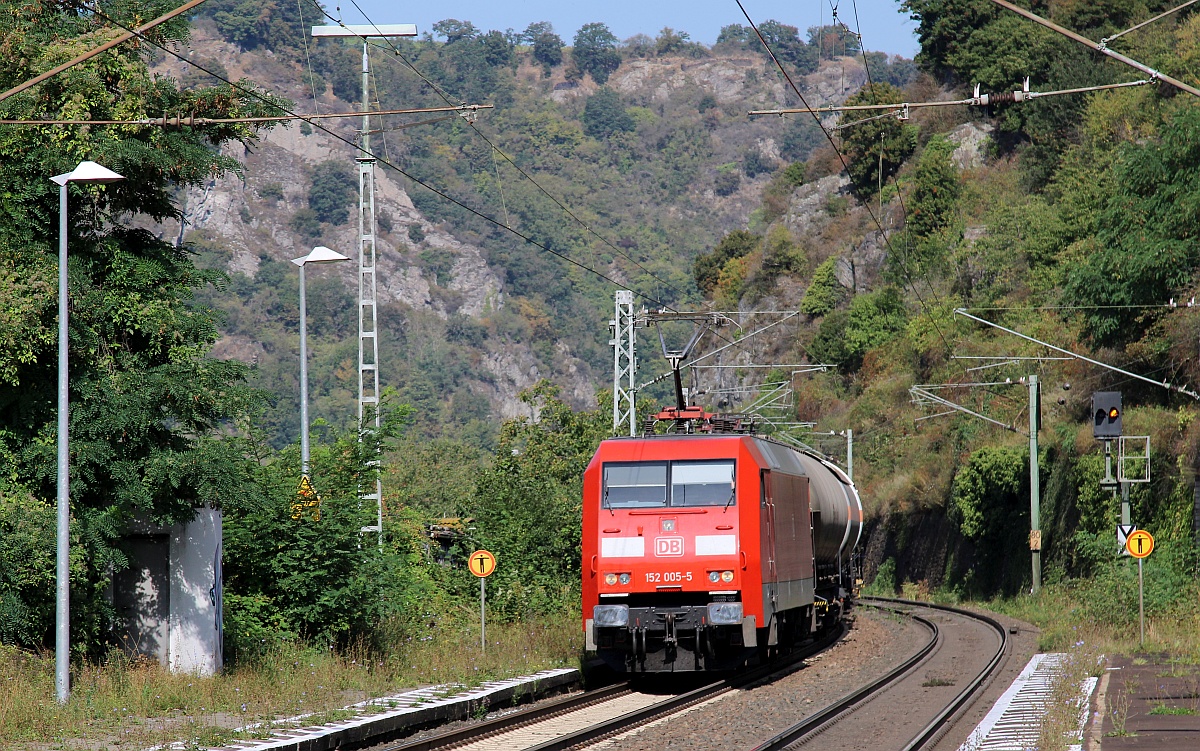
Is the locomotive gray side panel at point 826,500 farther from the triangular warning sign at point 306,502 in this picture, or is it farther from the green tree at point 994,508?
the green tree at point 994,508

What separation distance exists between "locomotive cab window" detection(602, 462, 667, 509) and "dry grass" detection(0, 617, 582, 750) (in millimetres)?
2889

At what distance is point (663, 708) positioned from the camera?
1695 centimetres

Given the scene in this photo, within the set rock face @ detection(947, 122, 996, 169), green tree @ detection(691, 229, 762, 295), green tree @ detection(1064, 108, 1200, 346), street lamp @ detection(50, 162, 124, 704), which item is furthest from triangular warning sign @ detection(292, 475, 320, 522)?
green tree @ detection(691, 229, 762, 295)

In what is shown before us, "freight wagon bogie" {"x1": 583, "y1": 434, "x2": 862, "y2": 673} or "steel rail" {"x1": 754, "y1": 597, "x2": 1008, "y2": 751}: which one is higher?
"freight wagon bogie" {"x1": 583, "y1": 434, "x2": 862, "y2": 673}

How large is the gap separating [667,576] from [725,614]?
0.97 m

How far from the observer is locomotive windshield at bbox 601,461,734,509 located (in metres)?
19.5

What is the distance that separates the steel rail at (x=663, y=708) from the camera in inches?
543

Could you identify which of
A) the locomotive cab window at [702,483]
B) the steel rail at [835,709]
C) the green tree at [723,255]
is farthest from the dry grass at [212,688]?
the green tree at [723,255]

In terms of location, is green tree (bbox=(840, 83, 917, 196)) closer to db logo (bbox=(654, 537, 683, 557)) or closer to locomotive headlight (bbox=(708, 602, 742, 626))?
db logo (bbox=(654, 537, 683, 557))

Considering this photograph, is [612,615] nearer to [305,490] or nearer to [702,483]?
[702,483]

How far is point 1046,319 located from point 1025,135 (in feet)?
109

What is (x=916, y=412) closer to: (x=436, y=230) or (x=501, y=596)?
(x=501, y=596)

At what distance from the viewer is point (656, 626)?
1892 cm

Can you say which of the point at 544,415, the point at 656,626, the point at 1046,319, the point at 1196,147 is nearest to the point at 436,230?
the point at 544,415
